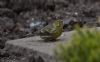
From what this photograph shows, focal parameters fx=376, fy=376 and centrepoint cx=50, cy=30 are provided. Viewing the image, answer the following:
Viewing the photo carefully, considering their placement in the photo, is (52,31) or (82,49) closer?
(82,49)

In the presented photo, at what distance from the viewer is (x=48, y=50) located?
13.4ft

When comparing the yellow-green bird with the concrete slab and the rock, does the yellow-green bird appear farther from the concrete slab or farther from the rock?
the rock

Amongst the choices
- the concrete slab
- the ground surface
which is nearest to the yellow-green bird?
the concrete slab

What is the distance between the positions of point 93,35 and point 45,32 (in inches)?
85.4

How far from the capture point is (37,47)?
4328 mm

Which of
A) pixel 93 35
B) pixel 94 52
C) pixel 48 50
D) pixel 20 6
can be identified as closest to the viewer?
pixel 94 52

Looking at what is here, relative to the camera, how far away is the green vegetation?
7.51 feet

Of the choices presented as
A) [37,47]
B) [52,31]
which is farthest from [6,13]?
[37,47]

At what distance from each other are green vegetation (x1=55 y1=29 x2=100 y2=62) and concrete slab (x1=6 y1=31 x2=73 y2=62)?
134 cm

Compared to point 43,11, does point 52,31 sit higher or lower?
higher

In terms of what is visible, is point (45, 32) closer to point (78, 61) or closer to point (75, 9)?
point (78, 61)

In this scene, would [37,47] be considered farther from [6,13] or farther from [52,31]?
[6,13]

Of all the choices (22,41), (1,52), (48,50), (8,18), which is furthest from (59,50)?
(8,18)

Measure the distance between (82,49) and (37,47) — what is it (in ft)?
6.54
